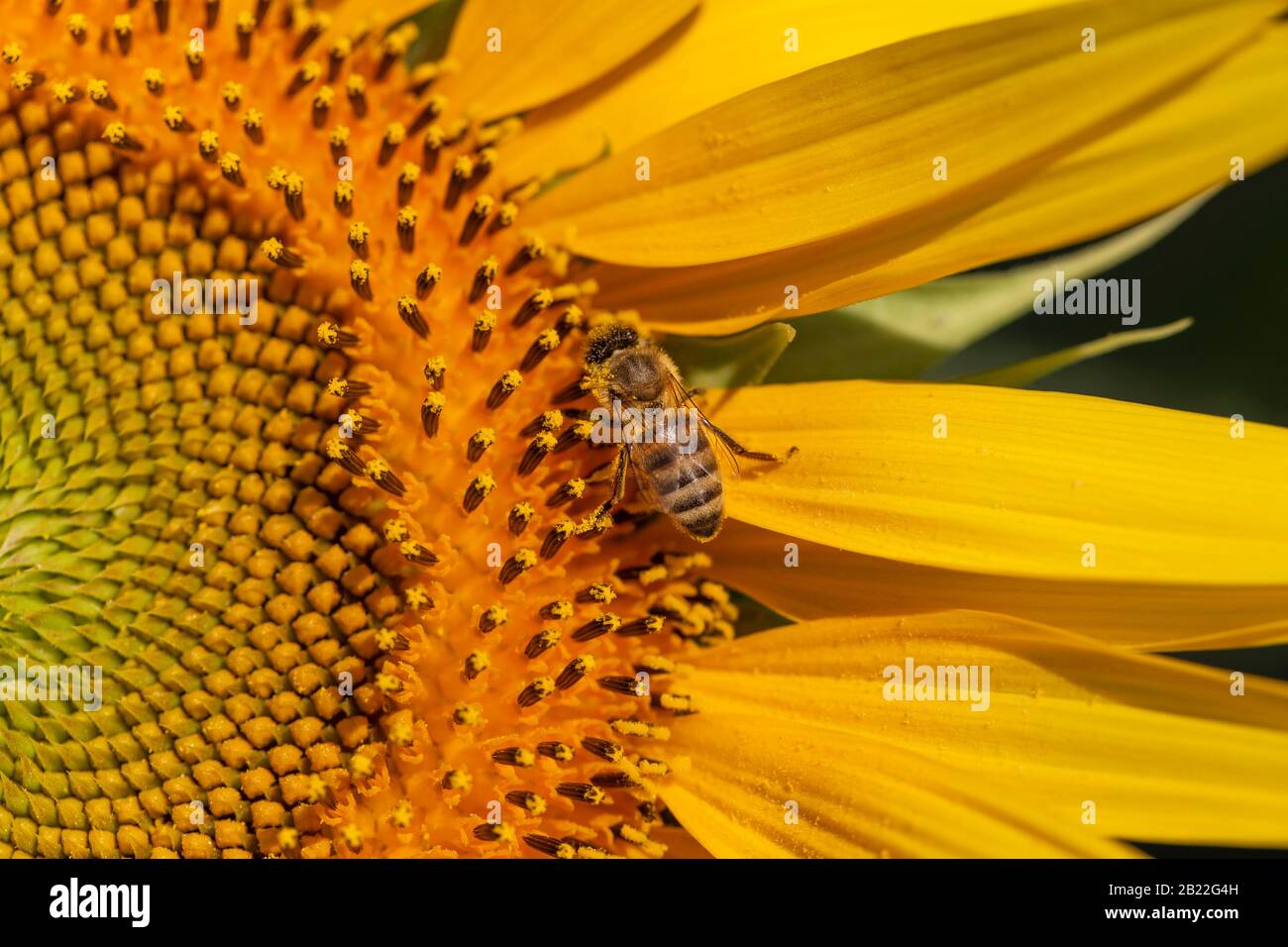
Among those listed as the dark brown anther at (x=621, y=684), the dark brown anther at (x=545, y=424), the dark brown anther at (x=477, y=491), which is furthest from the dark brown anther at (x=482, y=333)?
the dark brown anther at (x=621, y=684)

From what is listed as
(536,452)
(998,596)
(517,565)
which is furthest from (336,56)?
(998,596)

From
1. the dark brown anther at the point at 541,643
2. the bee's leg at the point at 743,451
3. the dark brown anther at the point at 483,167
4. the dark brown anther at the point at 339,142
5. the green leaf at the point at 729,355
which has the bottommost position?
the dark brown anther at the point at 541,643

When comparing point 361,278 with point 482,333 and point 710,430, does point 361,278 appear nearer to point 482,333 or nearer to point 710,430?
point 482,333

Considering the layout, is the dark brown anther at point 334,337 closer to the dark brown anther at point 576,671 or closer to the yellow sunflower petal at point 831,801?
the dark brown anther at point 576,671

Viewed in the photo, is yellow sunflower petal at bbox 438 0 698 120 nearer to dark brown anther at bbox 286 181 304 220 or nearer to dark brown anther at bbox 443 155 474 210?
dark brown anther at bbox 443 155 474 210

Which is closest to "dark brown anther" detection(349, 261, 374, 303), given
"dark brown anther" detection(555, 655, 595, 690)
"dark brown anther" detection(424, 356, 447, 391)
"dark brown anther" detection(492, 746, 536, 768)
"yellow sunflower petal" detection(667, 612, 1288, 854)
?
"dark brown anther" detection(424, 356, 447, 391)
